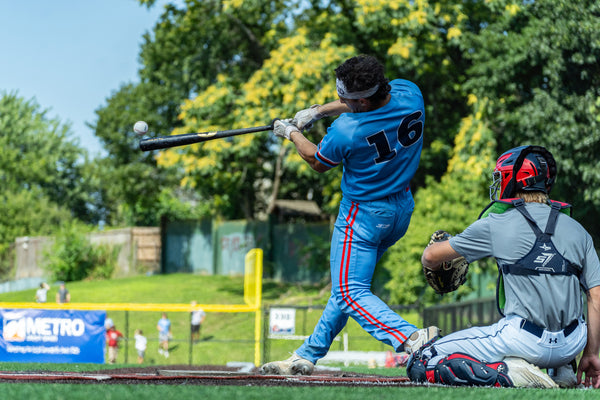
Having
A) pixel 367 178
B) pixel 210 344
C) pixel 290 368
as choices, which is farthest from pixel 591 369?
pixel 210 344

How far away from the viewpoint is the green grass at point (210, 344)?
3121 mm

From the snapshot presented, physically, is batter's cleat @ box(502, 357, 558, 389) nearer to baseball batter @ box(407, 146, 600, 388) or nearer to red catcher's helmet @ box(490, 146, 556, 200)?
baseball batter @ box(407, 146, 600, 388)

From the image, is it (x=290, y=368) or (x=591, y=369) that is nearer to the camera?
(x=591, y=369)

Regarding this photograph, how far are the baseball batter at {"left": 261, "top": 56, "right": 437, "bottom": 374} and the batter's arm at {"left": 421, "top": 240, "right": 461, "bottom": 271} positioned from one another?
467 mm

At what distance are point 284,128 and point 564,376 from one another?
2.42m

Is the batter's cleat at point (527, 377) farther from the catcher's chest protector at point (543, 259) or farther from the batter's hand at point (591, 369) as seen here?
the catcher's chest protector at point (543, 259)

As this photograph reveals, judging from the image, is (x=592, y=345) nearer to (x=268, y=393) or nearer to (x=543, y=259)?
(x=543, y=259)

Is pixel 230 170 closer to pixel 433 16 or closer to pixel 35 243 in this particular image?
pixel 433 16

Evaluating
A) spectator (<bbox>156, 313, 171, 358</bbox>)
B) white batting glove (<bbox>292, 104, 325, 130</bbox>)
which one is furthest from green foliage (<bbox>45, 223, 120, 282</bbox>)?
white batting glove (<bbox>292, 104, 325, 130</bbox>)

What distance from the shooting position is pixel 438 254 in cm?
403

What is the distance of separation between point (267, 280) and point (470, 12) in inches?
663

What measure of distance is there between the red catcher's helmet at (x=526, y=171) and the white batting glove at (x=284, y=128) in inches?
60.8

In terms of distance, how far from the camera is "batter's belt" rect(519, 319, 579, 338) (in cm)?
379

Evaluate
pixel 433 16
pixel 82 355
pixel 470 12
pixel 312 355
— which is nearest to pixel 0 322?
pixel 82 355
